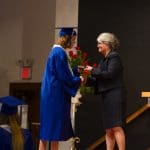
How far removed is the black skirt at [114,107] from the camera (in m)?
4.86

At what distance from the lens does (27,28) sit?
7953 mm

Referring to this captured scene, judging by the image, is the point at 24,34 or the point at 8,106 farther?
the point at 24,34

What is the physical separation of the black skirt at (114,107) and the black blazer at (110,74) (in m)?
0.07

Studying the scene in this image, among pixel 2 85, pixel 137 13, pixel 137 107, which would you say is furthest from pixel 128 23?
pixel 2 85

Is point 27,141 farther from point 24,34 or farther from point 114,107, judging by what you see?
point 24,34

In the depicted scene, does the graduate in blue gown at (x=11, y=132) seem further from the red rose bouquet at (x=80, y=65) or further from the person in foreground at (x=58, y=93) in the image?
the red rose bouquet at (x=80, y=65)

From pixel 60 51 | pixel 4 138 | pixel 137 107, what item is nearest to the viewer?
pixel 4 138

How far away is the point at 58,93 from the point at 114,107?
0.67 m

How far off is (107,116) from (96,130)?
1548 mm

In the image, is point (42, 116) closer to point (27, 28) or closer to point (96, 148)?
point (96, 148)

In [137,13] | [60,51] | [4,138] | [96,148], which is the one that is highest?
[137,13]

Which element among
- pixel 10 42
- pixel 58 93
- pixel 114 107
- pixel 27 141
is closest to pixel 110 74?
pixel 114 107

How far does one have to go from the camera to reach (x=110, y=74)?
189 inches

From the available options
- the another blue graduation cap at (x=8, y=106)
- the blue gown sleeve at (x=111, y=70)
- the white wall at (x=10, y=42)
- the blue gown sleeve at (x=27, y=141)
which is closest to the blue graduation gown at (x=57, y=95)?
the blue gown sleeve at (x=111, y=70)
